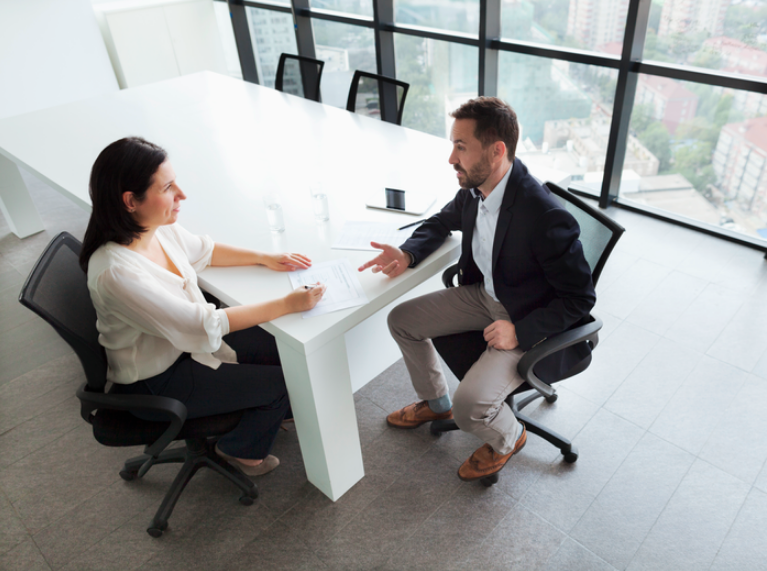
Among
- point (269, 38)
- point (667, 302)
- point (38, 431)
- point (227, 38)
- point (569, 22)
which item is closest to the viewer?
point (38, 431)

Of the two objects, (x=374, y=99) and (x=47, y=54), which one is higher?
(x=47, y=54)

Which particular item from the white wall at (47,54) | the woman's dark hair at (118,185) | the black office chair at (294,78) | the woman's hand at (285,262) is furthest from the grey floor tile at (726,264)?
the white wall at (47,54)

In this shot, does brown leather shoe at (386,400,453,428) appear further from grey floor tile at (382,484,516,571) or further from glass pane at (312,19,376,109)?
glass pane at (312,19,376,109)

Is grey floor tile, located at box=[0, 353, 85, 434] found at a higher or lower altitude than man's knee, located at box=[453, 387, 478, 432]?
lower

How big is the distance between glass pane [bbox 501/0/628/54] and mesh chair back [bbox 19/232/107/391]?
322 cm

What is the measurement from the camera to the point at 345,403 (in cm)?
187

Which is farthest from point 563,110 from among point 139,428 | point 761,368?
point 139,428

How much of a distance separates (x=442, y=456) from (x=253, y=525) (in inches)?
29.5

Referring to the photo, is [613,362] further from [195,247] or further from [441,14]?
[441,14]

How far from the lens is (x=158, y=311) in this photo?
1552 mm

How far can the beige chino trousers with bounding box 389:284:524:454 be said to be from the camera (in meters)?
1.76

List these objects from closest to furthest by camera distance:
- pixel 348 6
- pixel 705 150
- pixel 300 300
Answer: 1. pixel 300 300
2. pixel 705 150
3. pixel 348 6

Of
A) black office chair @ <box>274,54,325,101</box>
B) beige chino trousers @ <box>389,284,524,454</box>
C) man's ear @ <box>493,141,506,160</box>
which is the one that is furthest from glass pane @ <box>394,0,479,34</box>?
beige chino trousers @ <box>389,284,524,454</box>

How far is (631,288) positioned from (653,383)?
728 mm
